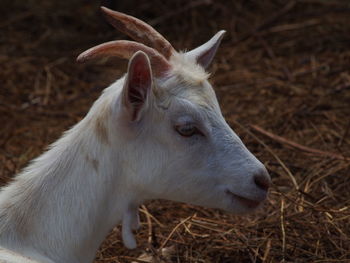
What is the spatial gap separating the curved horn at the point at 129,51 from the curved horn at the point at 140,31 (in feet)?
0.46

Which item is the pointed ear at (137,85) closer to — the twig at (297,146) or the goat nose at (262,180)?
the goat nose at (262,180)

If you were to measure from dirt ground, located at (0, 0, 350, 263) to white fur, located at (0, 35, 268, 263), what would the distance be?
80 cm

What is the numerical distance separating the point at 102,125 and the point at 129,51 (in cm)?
40

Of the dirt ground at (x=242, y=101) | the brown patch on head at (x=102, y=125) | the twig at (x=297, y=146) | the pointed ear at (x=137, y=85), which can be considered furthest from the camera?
the twig at (x=297, y=146)

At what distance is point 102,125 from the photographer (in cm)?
364

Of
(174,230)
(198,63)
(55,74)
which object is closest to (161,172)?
(198,63)

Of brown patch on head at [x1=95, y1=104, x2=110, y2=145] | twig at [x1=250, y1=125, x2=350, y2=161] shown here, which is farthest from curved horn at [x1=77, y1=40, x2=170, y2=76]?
twig at [x1=250, y1=125, x2=350, y2=161]

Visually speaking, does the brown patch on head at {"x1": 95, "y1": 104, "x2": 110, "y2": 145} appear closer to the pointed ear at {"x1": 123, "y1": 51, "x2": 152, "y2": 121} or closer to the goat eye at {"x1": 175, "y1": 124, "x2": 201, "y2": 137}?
the pointed ear at {"x1": 123, "y1": 51, "x2": 152, "y2": 121}

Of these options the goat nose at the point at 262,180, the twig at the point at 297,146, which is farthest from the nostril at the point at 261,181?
the twig at the point at 297,146

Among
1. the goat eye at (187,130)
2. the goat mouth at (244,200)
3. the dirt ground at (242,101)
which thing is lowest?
the dirt ground at (242,101)

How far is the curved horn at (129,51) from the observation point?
3.52 meters

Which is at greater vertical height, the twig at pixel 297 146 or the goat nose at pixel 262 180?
the goat nose at pixel 262 180

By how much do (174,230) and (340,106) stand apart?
274 centimetres

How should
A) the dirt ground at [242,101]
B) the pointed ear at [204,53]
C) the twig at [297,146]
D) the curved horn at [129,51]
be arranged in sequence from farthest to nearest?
the twig at [297,146] < the dirt ground at [242,101] < the pointed ear at [204,53] < the curved horn at [129,51]
